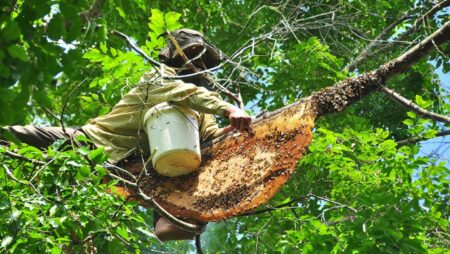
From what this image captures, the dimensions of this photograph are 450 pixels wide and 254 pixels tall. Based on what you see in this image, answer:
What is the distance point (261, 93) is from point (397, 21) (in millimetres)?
1669

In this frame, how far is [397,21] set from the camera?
32.8 ft

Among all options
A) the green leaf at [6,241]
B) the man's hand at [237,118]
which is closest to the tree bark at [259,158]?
the man's hand at [237,118]

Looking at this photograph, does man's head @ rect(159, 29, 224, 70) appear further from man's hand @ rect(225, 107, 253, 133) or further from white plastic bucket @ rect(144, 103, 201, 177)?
man's hand @ rect(225, 107, 253, 133)

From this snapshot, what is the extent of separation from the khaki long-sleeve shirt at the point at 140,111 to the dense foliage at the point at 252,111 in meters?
0.18

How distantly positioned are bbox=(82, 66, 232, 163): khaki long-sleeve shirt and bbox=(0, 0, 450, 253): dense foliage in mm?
181

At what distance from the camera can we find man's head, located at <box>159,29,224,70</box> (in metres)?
6.21

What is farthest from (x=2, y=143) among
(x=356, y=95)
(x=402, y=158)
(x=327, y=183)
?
(x=327, y=183)

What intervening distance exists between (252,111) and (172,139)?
4017 millimetres

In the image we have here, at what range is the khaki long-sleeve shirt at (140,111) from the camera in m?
5.71

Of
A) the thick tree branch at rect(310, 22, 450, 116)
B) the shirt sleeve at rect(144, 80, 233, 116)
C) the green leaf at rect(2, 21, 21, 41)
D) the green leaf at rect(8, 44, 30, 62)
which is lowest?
the shirt sleeve at rect(144, 80, 233, 116)

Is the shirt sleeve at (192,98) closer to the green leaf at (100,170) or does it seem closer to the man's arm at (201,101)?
the man's arm at (201,101)

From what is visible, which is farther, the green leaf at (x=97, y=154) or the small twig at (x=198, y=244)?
the small twig at (x=198, y=244)

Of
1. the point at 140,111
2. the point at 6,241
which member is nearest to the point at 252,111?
the point at 140,111

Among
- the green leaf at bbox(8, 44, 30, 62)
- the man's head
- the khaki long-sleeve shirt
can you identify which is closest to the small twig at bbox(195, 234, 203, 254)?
the khaki long-sleeve shirt
